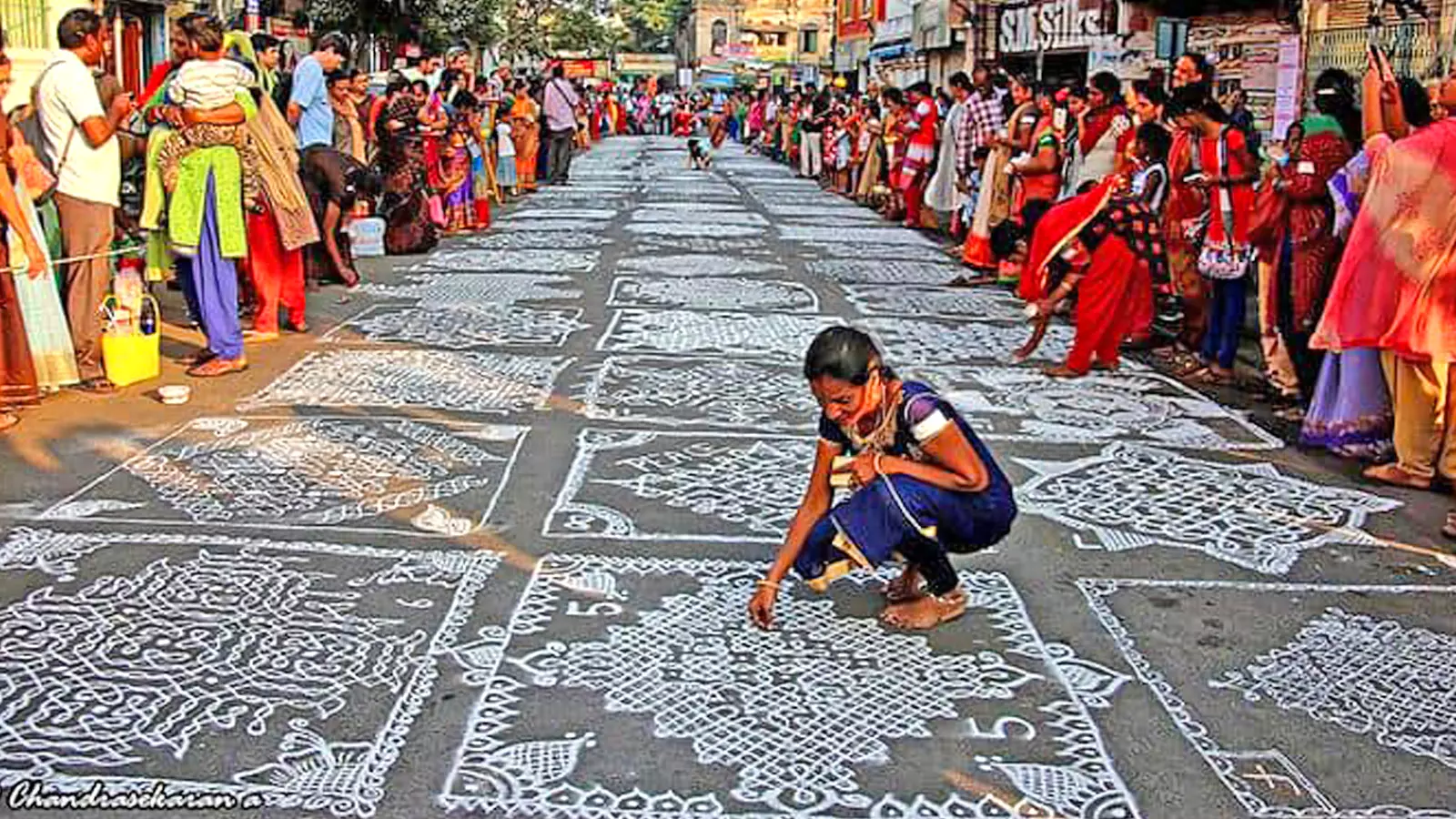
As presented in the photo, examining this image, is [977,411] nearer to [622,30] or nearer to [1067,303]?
[1067,303]

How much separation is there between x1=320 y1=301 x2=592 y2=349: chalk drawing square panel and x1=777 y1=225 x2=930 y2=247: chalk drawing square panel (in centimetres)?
578

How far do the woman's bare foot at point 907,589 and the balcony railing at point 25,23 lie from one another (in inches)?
294

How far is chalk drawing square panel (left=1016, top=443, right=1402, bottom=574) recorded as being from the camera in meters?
5.36

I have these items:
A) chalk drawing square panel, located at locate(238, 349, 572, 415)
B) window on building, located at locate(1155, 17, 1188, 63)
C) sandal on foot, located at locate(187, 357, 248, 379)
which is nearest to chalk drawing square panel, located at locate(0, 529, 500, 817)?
chalk drawing square panel, located at locate(238, 349, 572, 415)

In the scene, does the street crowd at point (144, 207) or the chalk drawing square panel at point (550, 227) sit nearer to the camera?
the street crowd at point (144, 207)

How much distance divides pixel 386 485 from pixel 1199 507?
3104mm

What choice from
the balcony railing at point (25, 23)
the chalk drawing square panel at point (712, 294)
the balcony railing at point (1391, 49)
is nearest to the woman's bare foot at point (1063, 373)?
the chalk drawing square panel at point (712, 294)

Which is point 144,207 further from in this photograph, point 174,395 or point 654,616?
point 654,616

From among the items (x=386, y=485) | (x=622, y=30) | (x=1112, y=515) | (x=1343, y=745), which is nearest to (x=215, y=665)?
(x=386, y=485)

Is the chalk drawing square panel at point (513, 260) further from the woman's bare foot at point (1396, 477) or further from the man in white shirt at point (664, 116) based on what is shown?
the man in white shirt at point (664, 116)

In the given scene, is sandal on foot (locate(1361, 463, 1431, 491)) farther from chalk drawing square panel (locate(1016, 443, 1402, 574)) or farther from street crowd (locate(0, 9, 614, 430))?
street crowd (locate(0, 9, 614, 430))

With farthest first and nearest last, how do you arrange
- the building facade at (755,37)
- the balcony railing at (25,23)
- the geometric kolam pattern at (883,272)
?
the building facade at (755,37) → the geometric kolam pattern at (883,272) → the balcony railing at (25,23)

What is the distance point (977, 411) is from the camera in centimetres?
740

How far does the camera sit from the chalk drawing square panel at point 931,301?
1052 centimetres
